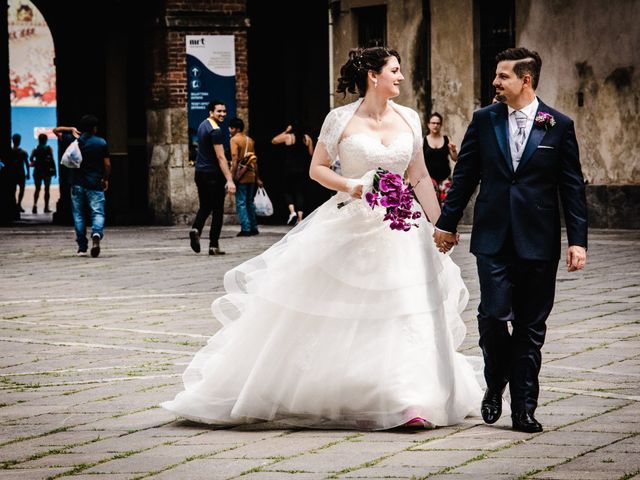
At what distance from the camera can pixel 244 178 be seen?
72.5ft

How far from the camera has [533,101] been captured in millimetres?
6809

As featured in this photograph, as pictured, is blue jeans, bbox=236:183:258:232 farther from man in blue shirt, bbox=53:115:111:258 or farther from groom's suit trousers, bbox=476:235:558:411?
groom's suit trousers, bbox=476:235:558:411

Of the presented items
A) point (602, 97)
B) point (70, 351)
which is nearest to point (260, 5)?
point (602, 97)

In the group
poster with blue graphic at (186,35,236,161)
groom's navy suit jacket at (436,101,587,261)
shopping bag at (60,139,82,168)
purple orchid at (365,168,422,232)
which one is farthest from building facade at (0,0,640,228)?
groom's navy suit jacket at (436,101,587,261)

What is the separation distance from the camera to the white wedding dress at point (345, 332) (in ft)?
22.5

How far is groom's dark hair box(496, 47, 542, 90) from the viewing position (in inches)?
264

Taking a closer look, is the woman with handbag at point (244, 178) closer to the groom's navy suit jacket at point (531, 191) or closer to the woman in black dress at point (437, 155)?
the woman in black dress at point (437, 155)

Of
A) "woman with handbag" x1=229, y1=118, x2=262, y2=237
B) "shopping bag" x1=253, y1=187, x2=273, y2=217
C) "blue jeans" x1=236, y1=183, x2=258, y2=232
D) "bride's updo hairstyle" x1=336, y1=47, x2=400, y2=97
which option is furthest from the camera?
"shopping bag" x1=253, y1=187, x2=273, y2=217

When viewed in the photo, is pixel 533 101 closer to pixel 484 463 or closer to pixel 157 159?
pixel 484 463

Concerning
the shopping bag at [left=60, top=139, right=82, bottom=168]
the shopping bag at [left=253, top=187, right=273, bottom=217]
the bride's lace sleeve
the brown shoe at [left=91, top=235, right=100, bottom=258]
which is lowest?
the brown shoe at [left=91, top=235, right=100, bottom=258]

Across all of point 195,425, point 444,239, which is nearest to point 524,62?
point 444,239

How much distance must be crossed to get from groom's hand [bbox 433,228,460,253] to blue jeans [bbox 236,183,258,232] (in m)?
14.9

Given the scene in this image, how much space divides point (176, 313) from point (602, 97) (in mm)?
11647

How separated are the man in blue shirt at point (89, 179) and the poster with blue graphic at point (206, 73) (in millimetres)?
6736
